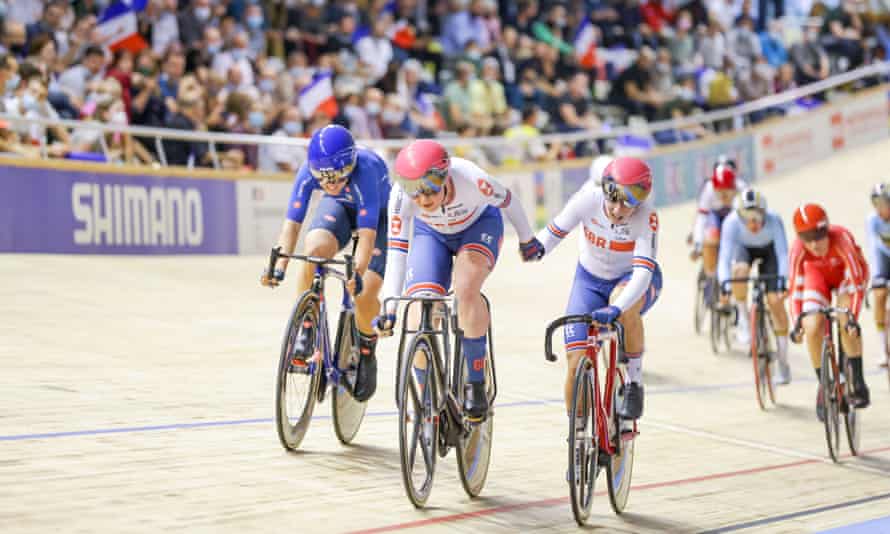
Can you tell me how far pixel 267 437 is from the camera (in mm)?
5852

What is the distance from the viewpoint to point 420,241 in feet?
17.1

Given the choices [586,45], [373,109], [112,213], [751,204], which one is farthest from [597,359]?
[586,45]

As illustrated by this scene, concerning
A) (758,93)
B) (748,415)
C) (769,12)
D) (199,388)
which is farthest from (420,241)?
(769,12)

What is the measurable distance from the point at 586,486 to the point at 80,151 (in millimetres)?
7400

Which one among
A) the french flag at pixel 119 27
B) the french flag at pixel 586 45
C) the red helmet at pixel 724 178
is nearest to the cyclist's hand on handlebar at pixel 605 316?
the red helmet at pixel 724 178

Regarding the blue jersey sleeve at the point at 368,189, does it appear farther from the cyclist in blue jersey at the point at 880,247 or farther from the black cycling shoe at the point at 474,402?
the cyclist in blue jersey at the point at 880,247

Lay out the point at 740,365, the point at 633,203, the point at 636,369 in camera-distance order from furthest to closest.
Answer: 1. the point at 740,365
2. the point at 636,369
3. the point at 633,203

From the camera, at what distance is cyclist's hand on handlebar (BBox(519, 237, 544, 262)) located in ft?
16.9

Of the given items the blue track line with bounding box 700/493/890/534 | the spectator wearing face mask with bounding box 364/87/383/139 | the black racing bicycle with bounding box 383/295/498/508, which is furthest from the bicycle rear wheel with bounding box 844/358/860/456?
the spectator wearing face mask with bounding box 364/87/383/139

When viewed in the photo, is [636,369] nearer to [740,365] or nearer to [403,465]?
[403,465]

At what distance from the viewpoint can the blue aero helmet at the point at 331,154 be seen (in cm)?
547

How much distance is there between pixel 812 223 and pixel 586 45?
437 inches

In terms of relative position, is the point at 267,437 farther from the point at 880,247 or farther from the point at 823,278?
the point at 880,247

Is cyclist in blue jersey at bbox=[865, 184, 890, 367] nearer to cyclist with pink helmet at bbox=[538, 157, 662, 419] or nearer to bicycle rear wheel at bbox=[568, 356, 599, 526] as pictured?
cyclist with pink helmet at bbox=[538, 157, 662, 419]
